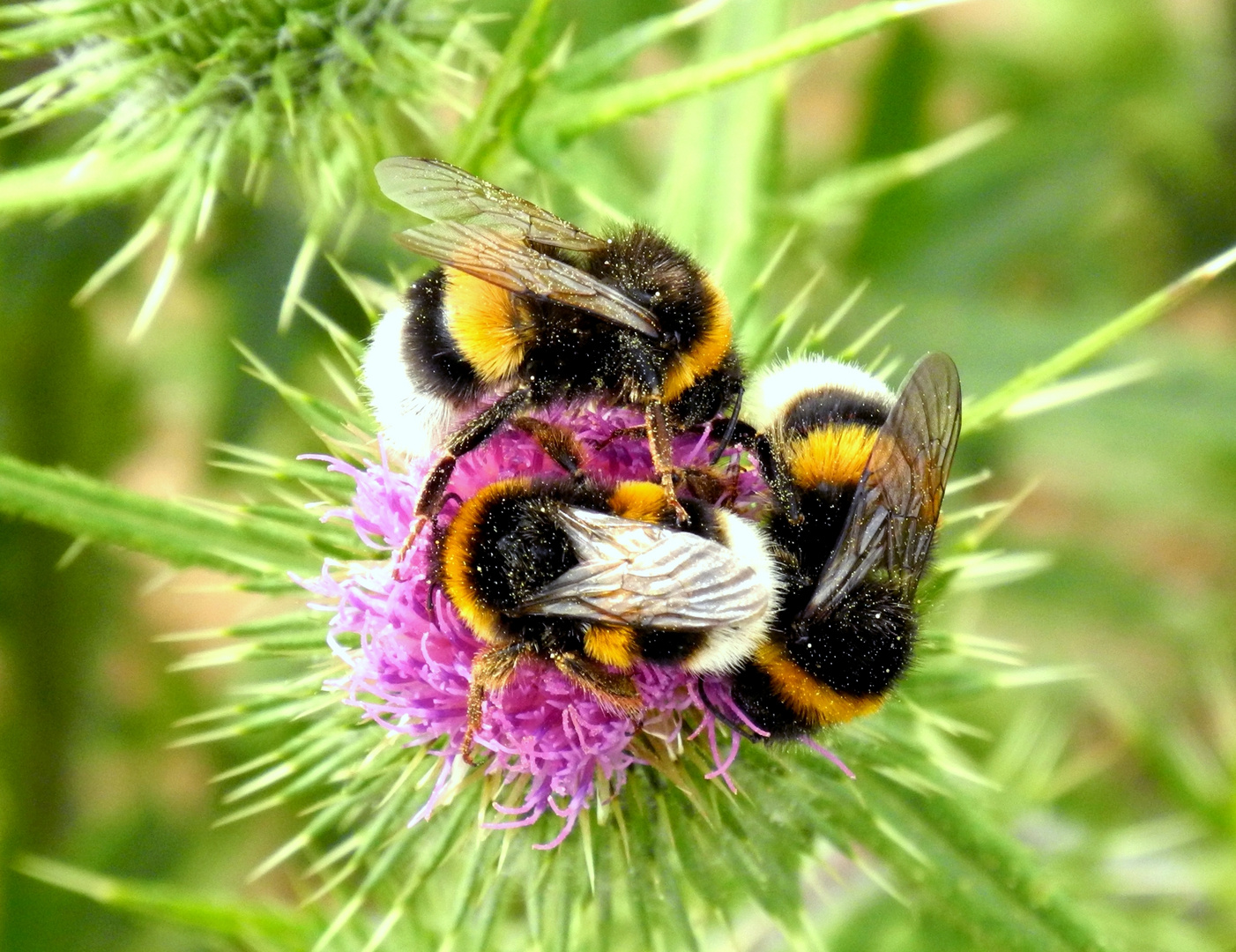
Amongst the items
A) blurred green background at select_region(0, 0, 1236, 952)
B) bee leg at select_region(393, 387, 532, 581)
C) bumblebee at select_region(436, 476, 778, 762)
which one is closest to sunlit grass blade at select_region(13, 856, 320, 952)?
bee leg at select_region(393, 387, 532, 581)

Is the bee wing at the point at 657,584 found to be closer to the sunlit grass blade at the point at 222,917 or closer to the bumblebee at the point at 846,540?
the bumblebee at the point at 846,540

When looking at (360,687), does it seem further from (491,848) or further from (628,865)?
(628,865)

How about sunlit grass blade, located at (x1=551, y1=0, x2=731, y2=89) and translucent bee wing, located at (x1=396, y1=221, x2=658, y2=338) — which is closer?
translucent bee wing, located at (x1=396, y1=221, x2=658, y2=338)

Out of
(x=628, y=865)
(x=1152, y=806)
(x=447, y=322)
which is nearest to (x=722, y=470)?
(x=447, y=322)

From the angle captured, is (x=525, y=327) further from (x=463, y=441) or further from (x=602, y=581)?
(x=602, y=581)

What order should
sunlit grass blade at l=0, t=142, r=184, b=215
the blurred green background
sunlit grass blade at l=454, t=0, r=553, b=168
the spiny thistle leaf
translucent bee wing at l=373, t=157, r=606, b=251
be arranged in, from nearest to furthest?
translucent bee wing at l=373, t=157, r=606, b=251 → sunlit grass blade at l=454, t=0, r=553, b=168 → sunlit grass blade at l=0, t=142, r=184, b=215 → the spiny thistle leaf → the blurred green background

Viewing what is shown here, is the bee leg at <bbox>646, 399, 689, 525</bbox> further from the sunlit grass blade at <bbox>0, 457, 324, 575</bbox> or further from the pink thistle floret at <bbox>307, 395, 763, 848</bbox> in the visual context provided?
the sunlit grass blade at <bbox>0, 457, 324, 575</bbox>

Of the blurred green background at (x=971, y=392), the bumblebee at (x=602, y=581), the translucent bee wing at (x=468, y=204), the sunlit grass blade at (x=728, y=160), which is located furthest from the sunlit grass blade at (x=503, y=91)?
the bumblebee at (x=602, y=581)

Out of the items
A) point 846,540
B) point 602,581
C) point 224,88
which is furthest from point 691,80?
point 224,88
